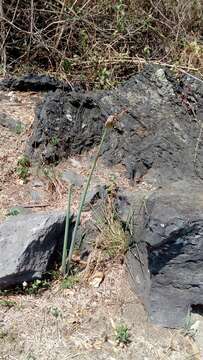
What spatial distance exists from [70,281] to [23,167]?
96cm

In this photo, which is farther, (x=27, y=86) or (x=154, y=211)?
(x=27, y=86)

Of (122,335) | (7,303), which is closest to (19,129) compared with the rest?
(7,303)

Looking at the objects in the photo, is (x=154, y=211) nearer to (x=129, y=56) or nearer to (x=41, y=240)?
(x=41, y=240)

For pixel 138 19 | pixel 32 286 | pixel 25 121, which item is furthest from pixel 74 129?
pixel 138 19

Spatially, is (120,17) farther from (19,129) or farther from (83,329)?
(83,329)

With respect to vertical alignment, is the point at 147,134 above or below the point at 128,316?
above

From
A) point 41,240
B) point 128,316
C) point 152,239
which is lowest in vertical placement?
point 128,316

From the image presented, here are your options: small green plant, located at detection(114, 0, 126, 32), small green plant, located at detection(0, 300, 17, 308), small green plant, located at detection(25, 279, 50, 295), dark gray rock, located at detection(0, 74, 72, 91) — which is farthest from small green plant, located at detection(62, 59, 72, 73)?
small green plant, located at detection(0, 300, 17, 308)

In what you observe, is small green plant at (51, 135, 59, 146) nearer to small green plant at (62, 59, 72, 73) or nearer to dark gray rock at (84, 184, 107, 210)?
dark gray rock at (84, 184, 107, 210)

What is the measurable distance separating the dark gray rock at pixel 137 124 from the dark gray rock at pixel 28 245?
0.75 meters

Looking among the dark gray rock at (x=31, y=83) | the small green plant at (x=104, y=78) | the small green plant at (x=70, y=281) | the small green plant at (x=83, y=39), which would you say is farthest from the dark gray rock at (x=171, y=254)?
the small green plant at (x=83, y=39)

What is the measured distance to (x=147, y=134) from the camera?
3791 mm

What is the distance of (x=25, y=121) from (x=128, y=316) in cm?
178

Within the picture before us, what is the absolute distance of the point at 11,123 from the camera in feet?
13.7
